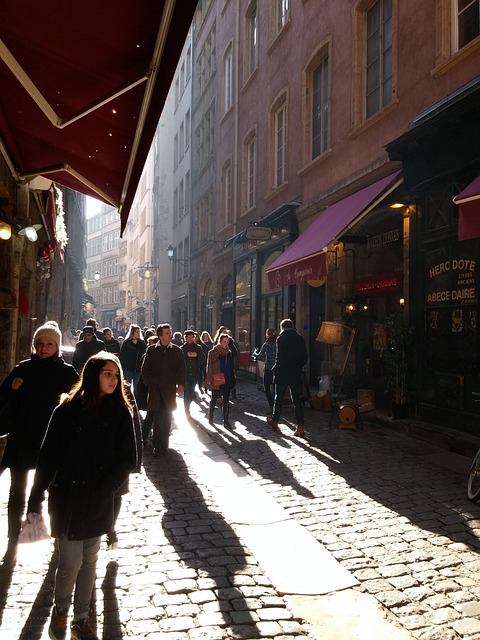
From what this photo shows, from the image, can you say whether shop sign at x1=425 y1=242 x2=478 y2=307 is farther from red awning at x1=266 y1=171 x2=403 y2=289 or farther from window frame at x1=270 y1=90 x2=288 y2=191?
window frame at x1=270 y1=90 x2=288 y2=191

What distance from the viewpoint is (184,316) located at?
103ft

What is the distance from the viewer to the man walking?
7.35 metres

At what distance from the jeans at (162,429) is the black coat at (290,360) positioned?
2.34 metres

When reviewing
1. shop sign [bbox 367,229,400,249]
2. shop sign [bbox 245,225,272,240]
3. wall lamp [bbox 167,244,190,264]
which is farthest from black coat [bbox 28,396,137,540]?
wall lamp [bbox 167,244,190,264]

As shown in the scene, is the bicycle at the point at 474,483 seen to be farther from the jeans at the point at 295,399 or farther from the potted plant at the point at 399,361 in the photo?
the potted plant at the point at 399,361

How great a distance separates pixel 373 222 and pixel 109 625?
937cm

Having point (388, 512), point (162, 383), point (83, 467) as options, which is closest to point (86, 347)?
point (162, 383)

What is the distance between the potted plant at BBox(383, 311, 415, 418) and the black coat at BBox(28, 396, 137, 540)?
677cm

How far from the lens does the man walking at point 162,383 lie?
7.35 meters

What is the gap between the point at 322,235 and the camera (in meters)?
10.5

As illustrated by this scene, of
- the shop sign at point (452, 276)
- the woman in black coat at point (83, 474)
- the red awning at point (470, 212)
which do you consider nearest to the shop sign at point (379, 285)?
the shop sign at point (452, 276)

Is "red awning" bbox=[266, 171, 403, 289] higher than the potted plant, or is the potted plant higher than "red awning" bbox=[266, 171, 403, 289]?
"red awning" bbox=[266, 171, 403, 289]

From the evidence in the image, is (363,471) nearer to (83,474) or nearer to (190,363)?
(83,474)

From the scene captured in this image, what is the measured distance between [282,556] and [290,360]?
511 centimetres
